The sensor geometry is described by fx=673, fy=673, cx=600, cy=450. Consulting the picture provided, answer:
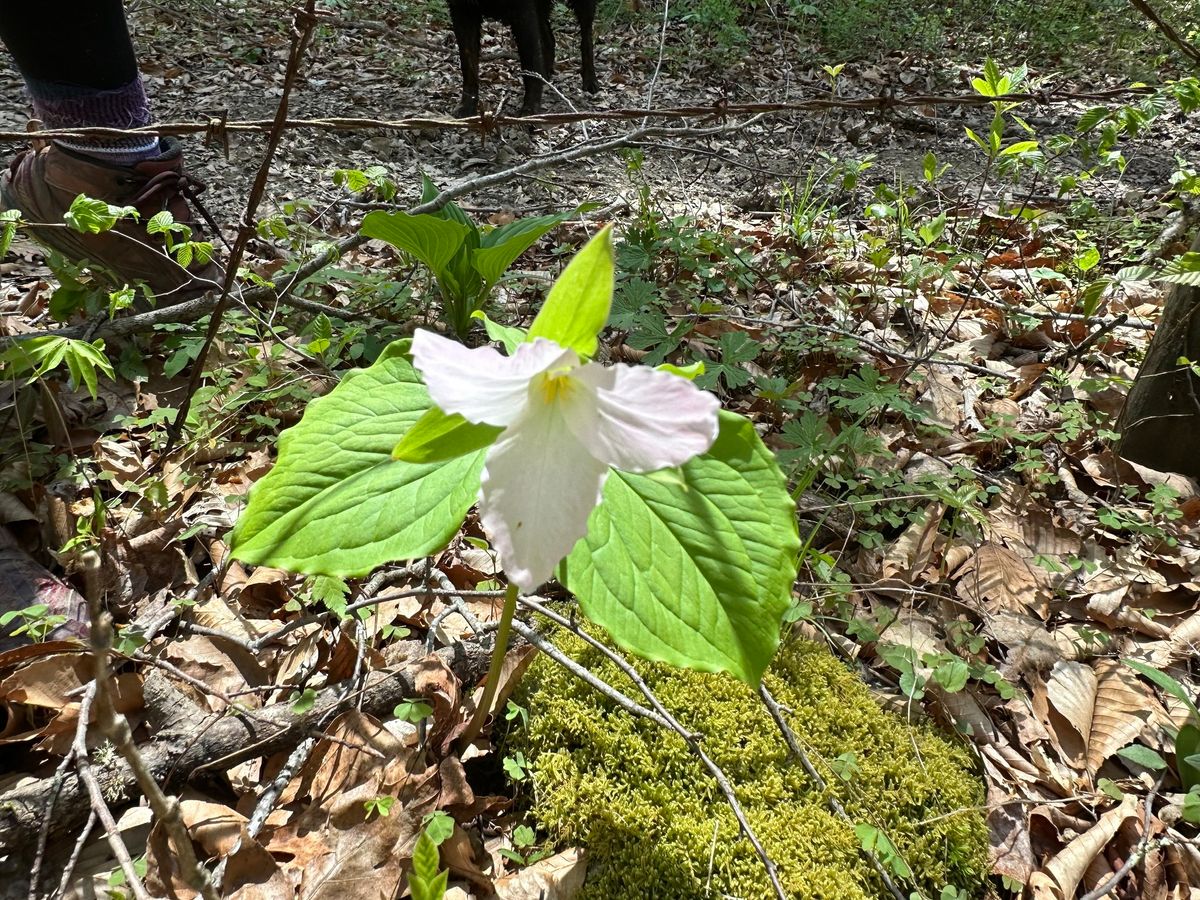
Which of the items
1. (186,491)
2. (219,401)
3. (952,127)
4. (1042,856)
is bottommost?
(1042,856)

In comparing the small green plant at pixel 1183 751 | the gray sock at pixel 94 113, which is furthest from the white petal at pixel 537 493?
the gray sock at pixel 94 113

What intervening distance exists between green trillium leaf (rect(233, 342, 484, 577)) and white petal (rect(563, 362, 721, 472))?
0.85 ft

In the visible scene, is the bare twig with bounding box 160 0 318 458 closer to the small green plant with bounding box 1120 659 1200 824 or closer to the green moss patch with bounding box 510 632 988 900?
the green moss patch with bounding box 510 632 988 900

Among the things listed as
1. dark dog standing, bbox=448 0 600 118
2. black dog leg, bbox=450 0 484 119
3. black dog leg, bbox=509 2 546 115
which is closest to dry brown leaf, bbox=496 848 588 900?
dark dog standing, bbox=448 0 600 118

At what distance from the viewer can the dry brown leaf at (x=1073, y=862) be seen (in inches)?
49.2

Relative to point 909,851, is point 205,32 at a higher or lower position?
higher

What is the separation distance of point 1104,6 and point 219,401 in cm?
1011

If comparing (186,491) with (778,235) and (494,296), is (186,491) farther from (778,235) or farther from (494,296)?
(778,235)

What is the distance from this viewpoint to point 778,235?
3541 mm

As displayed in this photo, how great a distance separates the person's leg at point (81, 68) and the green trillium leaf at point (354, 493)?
2138 millimetres

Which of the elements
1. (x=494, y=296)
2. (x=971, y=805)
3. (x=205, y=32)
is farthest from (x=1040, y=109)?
(x=205, y=32)

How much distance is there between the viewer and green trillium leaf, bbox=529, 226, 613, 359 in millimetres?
743

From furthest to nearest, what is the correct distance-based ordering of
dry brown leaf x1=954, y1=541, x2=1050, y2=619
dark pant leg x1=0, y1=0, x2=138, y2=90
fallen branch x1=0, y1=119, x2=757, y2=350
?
fallen branch x1=0, y1=119, x2=757, y2=350 < dark pant leg x1=0, y1=0, x2=138, y2=90 < dry brown leaf x1=954, y1=541, x2=1050, y2=619

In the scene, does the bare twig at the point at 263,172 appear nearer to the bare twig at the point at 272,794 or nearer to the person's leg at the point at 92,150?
the person's leg at the point at 92,150
